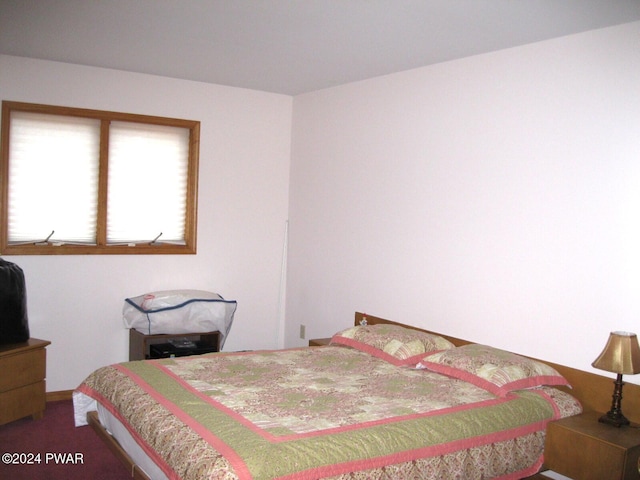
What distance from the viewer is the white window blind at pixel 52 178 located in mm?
4602

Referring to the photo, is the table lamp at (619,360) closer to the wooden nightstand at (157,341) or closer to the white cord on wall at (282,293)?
the wooden nightstand at (157,341)

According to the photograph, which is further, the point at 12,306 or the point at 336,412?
the point at 12,306

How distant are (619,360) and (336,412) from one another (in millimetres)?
1315

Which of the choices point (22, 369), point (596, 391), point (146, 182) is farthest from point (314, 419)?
point (146, 182)

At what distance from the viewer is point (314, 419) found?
8.68 ft

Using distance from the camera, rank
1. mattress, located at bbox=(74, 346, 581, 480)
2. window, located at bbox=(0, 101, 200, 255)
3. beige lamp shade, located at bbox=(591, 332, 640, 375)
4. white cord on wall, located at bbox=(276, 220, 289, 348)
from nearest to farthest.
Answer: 1. mattress, located at bbox=(74, 346, 581, 480)
2. beige lamp shade, located at bbox=(591, 332, 640, 375)
3. window, located at bbox=(0, 101, 200, 255)
4. white cord on wall, located at bbox=(276, 220, 289, 348)

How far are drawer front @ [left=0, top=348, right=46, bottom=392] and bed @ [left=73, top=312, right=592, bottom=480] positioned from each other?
0.79 m

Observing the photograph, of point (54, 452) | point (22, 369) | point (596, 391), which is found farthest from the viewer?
point (22, 369)

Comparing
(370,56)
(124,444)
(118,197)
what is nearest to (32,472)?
(124,444)

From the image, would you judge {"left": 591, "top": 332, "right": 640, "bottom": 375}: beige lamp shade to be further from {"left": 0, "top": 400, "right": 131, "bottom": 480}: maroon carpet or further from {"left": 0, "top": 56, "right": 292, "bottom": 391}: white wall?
{"left": 0, "top": 56, "right": 292, "bottom": 391}: white wall

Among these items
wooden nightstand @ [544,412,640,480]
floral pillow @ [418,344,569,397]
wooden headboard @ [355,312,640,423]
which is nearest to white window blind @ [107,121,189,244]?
floral pillow @ [418,344,569,397]

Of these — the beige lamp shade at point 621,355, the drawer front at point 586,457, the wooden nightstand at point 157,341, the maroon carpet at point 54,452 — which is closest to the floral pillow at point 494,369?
the drawer front at point 586,457

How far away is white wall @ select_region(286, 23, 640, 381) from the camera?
316 cm

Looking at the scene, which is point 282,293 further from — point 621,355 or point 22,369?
point 621,355
